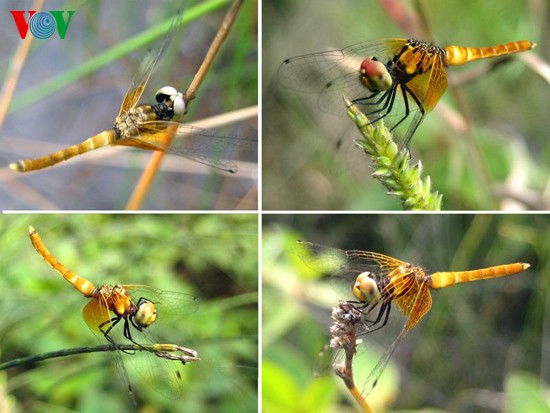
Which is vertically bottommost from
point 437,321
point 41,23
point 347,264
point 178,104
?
point 437,321

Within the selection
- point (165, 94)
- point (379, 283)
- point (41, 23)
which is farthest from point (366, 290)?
point (41, 23)

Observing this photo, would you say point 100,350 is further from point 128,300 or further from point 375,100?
point 375,100

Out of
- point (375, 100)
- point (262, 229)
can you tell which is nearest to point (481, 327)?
point (262, 229)

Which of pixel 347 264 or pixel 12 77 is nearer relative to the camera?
pixel 347 264

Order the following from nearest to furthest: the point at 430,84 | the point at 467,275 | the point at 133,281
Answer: the point at 430,84 < the point at 467,275 < the point at 133,281

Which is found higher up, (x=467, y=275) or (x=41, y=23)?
(x=41, y=23)

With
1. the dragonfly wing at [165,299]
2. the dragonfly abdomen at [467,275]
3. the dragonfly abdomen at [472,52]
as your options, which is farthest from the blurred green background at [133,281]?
the dragonfly abdomen at [472,52]

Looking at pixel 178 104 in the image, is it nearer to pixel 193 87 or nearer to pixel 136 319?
pixel 193 87

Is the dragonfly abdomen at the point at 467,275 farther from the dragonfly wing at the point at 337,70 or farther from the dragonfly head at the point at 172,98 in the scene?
the dragonfly head at the point at 172,98
